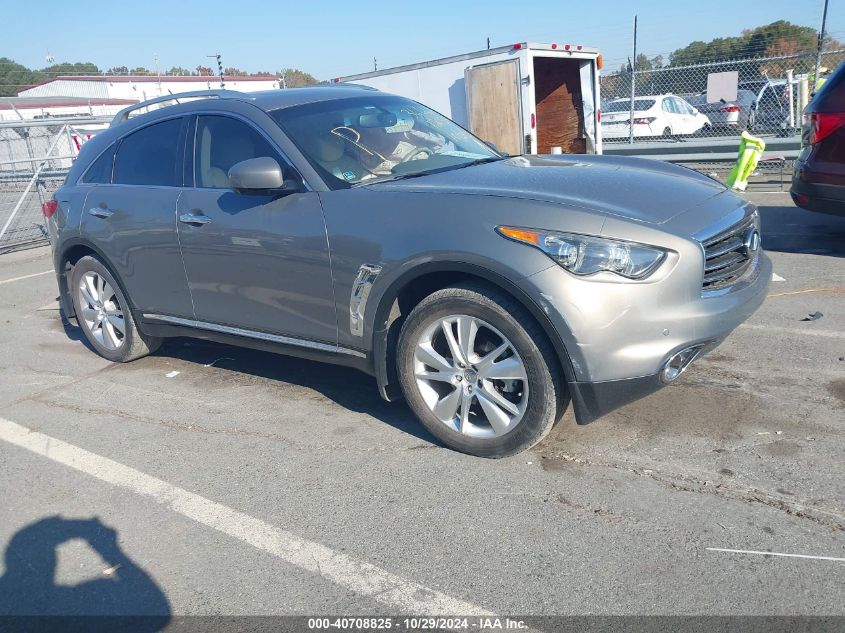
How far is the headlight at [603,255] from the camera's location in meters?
3.21

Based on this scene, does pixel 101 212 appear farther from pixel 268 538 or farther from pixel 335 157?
pixel 268 538

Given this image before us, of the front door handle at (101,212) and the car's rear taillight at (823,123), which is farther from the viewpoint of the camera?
the car's rear taillight at (823,123)

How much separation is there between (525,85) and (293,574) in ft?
32.3

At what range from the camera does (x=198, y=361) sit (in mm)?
5680

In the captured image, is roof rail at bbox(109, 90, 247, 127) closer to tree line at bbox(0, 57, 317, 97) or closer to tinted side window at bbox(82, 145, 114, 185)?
tinted side window at bbox(82, 145, 114, 185)

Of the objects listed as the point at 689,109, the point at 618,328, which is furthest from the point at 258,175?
the point at 689,109

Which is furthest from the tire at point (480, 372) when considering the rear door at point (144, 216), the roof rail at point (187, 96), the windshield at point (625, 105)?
the windshield at point (625, 105)

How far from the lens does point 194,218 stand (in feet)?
14.9

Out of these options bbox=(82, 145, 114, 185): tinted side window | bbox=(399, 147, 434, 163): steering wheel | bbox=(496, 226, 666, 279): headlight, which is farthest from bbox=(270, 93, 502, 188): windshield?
bbox=(82, 145, 114, 185): tinted side window

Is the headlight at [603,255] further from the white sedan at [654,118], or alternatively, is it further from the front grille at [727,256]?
the white sedan at [654,118]

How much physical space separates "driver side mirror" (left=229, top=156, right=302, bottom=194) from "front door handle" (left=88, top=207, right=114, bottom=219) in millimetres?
1579

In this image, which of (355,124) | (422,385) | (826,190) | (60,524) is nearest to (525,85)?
(826,190)

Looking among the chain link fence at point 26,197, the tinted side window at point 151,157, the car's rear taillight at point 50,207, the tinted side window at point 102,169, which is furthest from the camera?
the chain link fence at point 26,197

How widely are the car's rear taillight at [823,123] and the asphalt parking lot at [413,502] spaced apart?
2644 millimetres
